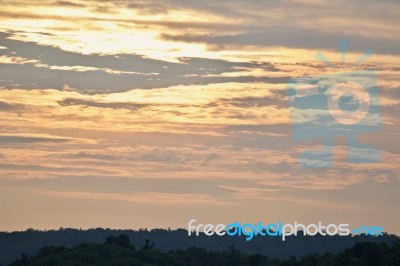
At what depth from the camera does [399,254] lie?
181125mm

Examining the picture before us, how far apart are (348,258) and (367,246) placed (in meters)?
4.31

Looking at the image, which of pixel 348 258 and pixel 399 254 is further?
pixel 348 258

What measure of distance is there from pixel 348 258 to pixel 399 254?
14375mm

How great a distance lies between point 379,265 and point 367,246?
1134 cm

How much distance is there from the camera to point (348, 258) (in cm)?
19325

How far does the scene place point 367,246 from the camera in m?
193

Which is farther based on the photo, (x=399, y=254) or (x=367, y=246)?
(x=367, y=246)

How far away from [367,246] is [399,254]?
1258 centimetres
